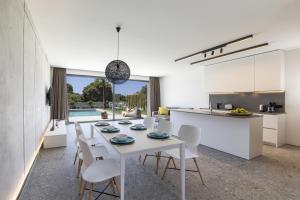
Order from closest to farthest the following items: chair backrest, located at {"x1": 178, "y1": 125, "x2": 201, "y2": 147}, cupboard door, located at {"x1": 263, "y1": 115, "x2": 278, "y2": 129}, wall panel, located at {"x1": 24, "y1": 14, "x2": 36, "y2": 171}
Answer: wall panel, located at {"x1": 24, "y1": 14, "x2": 36, "y2": 171}, chair backrest, located at {"x1": 178, "y1": 125, "x2": 201, "y2": 147}, cupboard door, located at {"x1": 263, "y1": 115, "x2": 278, "y2": 129}

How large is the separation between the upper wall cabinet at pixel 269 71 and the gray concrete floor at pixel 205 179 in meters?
1.76

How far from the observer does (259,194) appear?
208 centimetres

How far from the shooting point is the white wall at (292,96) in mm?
4113

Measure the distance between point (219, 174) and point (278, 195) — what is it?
75 cm

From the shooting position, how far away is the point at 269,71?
4.25 m

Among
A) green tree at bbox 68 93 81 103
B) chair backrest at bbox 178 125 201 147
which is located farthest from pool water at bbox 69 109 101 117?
chair backrest at bbox 178 125 201 147

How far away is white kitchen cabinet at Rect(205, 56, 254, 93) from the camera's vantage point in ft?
15.3

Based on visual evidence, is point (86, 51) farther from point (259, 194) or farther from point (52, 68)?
point (259, 194)

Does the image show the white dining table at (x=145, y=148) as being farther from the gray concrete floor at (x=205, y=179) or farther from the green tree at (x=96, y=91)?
the green tree at (x=96, y=91)

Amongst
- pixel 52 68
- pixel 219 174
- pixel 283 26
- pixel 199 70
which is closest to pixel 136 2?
pixel 283 26

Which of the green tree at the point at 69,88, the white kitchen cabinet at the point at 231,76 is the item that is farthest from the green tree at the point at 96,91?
the white kitchen cabinet at the point at 231,76

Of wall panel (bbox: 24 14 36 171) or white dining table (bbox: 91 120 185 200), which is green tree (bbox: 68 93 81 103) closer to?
wall panel (bbox: 24 14 36 171)

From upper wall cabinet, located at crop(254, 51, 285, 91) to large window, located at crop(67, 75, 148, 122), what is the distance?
17.7 feet

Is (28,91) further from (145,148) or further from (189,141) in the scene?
(189,141)
